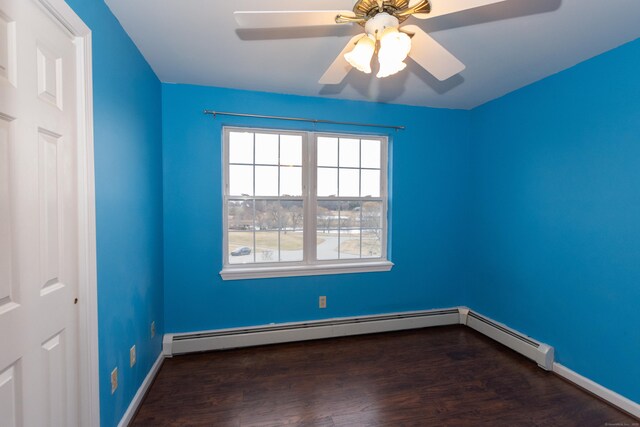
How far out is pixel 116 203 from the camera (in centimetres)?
157

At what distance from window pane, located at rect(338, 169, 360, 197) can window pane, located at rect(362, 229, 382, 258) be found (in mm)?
449

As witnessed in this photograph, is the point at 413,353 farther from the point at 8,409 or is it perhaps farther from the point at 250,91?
the point at 250,91

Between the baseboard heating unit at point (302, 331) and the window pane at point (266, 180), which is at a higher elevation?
the window pane at point (266, 180)

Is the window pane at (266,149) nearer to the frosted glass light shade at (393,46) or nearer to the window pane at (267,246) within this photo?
the window pane at (267,246)

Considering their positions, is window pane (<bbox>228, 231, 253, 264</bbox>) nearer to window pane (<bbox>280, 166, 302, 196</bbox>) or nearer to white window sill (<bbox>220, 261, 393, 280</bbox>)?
white window sill (<bbox>220, 261, 393, 280</bbox>)

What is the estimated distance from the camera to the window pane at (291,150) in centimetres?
274

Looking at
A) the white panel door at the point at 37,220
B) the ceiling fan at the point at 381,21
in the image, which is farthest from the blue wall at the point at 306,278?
the ceiling fan at the point at 381,21

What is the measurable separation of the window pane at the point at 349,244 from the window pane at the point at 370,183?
44 cm

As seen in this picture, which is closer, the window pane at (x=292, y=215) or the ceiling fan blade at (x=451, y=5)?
the ceiling fan blade at (x=451, y=5)

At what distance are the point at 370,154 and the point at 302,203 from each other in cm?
93

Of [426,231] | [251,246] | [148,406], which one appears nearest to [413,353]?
[426,231]

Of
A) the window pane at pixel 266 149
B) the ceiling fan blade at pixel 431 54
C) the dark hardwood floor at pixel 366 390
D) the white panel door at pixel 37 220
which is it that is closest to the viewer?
the white panel door at pixel 37 220

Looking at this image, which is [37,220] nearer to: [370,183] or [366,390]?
[366,390]

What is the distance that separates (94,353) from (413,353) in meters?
2.35
